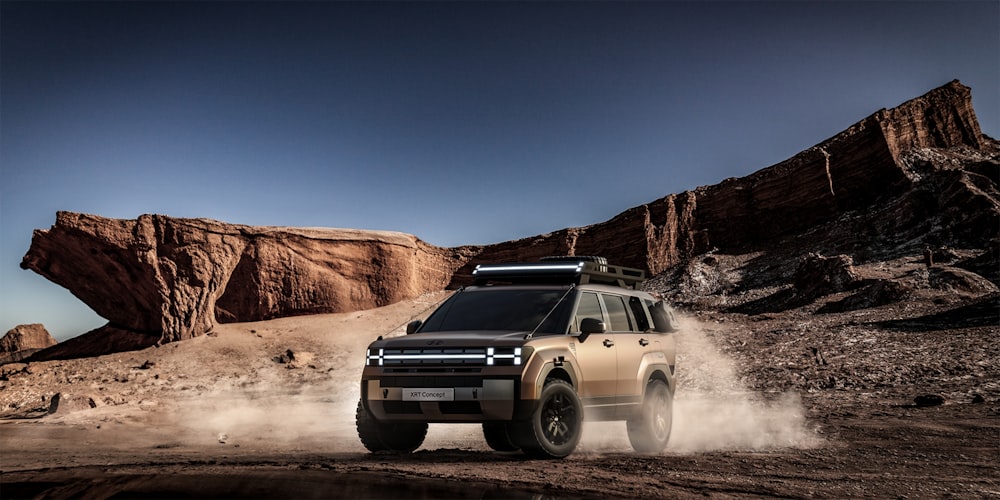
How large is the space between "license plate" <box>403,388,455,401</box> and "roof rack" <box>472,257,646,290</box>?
2.07m

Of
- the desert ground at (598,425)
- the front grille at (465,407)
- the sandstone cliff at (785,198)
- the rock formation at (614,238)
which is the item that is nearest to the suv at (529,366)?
the front grille at (465,407)

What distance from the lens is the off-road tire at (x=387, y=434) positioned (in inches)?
313

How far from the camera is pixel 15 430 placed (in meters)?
13.7

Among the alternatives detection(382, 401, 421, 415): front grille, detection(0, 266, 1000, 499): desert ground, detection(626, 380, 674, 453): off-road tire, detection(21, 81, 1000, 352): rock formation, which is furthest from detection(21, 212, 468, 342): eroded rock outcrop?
detection(382, 401, 421, 415): front grille

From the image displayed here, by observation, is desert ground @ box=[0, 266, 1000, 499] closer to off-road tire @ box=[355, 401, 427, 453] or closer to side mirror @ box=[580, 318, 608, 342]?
off-road tire @ box=[355, 401, 427, 453]

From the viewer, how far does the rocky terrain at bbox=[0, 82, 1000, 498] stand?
668 cm

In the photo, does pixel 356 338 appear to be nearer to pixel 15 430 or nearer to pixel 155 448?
pixel 15 430

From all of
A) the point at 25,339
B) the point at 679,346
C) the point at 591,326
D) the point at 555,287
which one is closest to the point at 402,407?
the point at 591,326

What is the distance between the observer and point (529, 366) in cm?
718

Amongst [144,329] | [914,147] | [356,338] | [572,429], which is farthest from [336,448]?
[914,147]

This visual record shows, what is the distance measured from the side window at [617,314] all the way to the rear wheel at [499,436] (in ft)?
6.84

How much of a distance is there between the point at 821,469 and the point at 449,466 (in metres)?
3.87

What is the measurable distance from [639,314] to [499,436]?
10.8 ft

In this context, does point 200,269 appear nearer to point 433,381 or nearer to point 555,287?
point 555,287
